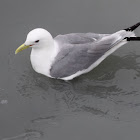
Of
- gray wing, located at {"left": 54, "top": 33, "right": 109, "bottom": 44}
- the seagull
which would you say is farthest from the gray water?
gray wing, located at {"left": 54, "top": 33, "right": 109, "bottom": 44}

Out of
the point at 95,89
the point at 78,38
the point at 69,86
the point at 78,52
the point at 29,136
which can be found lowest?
the point at 29,136

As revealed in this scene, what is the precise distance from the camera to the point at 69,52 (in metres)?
6.06

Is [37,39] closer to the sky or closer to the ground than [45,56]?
closer to the sky

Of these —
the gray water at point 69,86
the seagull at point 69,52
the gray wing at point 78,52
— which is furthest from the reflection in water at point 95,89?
the gray wing at point 78,52

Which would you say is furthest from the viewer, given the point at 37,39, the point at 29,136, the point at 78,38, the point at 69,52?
the point at 78,38

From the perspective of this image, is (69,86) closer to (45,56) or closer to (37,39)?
(45,56)

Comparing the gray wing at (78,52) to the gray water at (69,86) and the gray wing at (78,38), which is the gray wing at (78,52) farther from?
the gray water at (69,86)

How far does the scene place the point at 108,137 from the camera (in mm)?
5375

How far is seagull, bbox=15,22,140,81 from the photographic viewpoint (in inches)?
238

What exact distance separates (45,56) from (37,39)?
41 cm

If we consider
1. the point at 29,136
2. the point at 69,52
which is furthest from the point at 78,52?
the point at 29,136

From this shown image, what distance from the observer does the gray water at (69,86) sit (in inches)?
218

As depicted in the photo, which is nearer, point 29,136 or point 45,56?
point 29,136

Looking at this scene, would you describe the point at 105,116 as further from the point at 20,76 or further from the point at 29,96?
the point at 20,76
